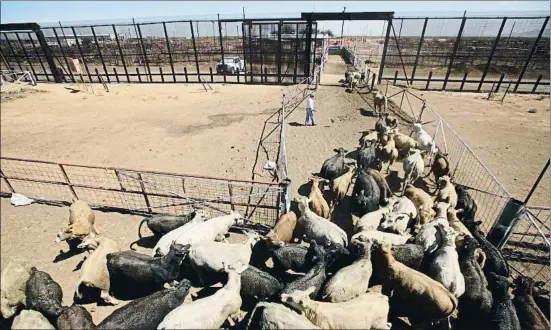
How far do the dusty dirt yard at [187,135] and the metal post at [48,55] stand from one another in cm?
351

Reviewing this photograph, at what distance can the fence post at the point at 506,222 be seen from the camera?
20.2 ft

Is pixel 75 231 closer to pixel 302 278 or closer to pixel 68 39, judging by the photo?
pixel 302 278

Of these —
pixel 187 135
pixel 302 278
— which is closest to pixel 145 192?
pixel 302 278

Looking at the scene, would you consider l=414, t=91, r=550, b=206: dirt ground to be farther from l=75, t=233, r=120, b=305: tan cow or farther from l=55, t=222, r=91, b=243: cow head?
l=55, t=222, r=91, b=243: cow head

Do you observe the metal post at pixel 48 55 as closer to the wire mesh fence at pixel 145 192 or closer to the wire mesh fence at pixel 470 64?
the wire mesh fence at pixel 145 192

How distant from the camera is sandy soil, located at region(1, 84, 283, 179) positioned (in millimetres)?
11336

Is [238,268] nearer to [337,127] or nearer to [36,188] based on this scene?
[36,188]

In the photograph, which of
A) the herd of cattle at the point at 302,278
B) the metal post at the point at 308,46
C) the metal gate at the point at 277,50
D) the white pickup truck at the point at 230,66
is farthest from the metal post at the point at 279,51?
the herd of cattle at the point at 302,278

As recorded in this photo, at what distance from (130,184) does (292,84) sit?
54.4 ft

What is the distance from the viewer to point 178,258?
227 inches

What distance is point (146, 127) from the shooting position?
14.7m

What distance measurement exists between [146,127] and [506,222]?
15097 millimetres

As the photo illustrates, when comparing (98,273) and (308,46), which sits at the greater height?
(308,46)

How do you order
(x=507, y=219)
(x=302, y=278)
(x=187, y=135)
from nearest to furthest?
(x=302, y=278), (x=507, y=219), (x=187, y=135)
